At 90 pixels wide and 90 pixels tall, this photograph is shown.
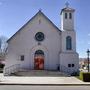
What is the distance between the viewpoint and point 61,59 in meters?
45.6

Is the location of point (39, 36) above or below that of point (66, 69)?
above

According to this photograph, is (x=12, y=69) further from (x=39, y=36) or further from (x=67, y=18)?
(x=67, y=18)

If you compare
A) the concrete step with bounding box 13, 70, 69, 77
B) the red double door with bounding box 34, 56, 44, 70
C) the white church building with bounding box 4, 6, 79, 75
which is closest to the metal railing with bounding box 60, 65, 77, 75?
the white church building with bounding box 4, 6, 79, 75

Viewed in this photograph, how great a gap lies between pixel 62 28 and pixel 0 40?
5259 centimetres

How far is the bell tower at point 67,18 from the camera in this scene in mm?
47531

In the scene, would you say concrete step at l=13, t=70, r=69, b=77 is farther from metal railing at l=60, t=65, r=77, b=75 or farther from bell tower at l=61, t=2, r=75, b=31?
bell tower at l=61, t=2, r=75, b=31

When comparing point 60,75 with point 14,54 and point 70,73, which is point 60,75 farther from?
point 14,54

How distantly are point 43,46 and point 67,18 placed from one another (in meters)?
6.46

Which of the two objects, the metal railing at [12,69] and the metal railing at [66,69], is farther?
the metal railing at [66,69]

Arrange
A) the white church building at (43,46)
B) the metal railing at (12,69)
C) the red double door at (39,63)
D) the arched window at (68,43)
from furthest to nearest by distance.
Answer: the arched window at (68,43) → the red double door at (39,63) → the white church building at (43,46) → the metal railing at (12,69)

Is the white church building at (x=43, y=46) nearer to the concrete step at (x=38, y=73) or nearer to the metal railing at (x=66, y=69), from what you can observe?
the metal railing at (x=66, y=69)

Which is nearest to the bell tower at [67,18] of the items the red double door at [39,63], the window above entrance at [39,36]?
the window above entrance at [39,36]

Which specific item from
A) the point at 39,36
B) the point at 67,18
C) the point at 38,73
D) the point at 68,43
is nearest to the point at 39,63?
the point at 38,73

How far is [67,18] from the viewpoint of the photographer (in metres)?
47.9
